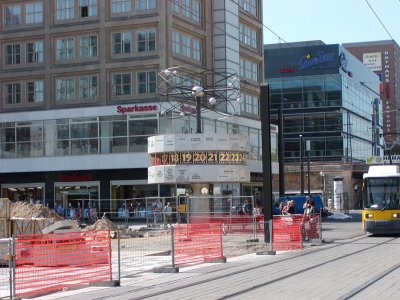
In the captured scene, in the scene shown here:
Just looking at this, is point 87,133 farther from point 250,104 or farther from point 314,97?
point 314,97

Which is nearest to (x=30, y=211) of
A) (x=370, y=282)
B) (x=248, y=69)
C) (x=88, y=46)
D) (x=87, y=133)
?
(x=370, y=282)

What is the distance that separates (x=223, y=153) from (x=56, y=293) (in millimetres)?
26735

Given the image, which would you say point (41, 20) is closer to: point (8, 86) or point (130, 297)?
point (8, 86)

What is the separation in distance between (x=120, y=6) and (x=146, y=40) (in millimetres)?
3792

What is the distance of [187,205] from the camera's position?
33.7 m

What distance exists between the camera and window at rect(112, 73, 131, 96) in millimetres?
55219

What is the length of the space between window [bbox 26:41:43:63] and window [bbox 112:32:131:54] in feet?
22.2

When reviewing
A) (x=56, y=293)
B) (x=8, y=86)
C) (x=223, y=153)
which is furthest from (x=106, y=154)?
(x=56, y=293)

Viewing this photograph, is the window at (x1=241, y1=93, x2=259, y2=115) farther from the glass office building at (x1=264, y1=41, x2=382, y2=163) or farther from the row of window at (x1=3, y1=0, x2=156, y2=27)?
the glass office building at (x1=264, y1=41, x2=382, y2=163)

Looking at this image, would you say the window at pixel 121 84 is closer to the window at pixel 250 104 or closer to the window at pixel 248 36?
the window at pixel 250 104

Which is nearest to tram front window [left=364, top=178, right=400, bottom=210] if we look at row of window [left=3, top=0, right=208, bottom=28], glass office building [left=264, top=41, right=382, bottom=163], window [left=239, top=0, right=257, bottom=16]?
row of window [left=3, top=0, right=208, bottom=28]

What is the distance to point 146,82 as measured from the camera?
54438 millimetres

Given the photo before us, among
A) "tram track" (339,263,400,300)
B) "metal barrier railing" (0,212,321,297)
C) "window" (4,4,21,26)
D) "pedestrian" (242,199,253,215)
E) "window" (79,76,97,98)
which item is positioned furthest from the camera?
"window" (4,4,21,26)

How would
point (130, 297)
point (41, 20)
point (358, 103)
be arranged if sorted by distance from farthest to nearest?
point (358, 103), point (41, 20), point (130, 297)
